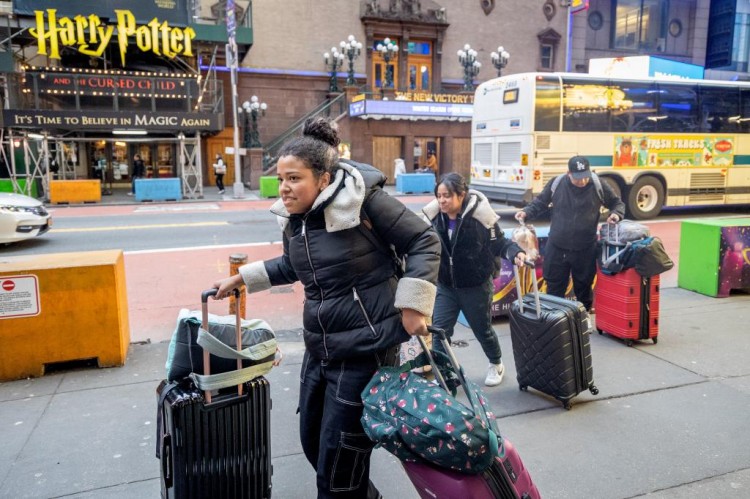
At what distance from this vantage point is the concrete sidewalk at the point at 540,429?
3.33 meters

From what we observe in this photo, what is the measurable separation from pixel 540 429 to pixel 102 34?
2433cm

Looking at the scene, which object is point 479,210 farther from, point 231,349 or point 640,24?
point 640,24

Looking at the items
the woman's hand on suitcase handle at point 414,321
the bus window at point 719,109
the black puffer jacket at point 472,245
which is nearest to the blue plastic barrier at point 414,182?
the bus window at point 719,109

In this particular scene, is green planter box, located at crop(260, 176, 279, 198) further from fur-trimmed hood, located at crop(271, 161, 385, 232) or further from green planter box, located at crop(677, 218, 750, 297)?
fur-trimmed hood, located at crop(271, 161, 385, 232)

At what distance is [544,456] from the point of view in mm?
3627

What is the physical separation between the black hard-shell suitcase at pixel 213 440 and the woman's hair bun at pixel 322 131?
0.90 metres

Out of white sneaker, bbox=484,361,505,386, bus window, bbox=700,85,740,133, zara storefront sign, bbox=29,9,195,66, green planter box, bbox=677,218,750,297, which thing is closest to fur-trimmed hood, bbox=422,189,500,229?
white sneaker, bbox=484,361,505,386

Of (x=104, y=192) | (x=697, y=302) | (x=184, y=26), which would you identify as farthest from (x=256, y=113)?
(x=697, y=302)

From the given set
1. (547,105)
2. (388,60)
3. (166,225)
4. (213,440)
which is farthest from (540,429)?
(388,60)

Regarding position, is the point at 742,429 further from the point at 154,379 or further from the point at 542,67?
the point at 542,67

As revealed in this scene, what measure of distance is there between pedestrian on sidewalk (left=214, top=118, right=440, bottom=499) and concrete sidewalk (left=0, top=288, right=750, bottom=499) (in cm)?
91

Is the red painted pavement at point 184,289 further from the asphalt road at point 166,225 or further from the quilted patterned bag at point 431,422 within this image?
the quilted patterned bag at point 431,422

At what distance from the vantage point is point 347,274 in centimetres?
256

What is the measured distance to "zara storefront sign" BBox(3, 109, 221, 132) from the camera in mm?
21641
